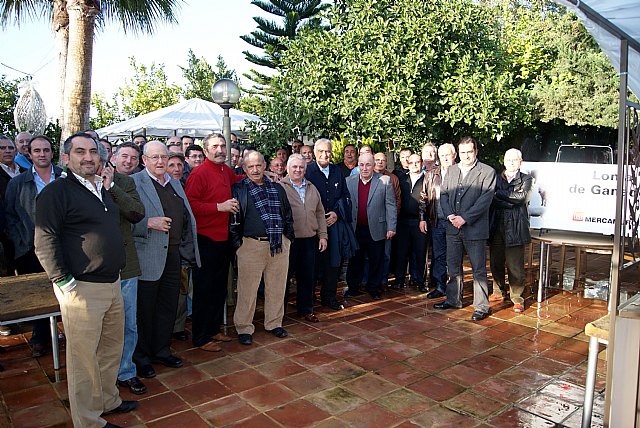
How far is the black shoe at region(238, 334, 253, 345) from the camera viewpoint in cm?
419

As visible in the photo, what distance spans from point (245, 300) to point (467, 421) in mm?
2048

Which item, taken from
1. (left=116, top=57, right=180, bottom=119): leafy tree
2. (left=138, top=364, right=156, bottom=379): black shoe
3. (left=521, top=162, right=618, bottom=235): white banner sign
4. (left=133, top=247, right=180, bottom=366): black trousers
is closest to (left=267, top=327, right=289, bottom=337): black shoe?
(left=133, top=247, right=180, bottom=366): black trousers

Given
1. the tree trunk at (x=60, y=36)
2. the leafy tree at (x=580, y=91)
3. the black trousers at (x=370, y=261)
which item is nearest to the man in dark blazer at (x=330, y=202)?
the black trousers at (x=370, y=261)

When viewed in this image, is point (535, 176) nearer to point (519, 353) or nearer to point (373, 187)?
point (373, 187)

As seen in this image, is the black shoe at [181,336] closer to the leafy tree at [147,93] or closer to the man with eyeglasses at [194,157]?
the man with eyeglasses at [194,157]

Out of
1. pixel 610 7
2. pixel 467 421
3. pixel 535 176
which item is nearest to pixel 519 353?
pixel 467 421

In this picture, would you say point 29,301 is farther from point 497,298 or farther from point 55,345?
point 497,298

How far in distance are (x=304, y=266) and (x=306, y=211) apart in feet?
1.78

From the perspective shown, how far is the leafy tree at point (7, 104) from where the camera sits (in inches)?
549

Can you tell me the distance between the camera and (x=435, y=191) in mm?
5520

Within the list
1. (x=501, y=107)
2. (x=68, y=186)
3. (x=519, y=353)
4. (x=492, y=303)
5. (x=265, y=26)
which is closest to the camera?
(x=68, y=186)

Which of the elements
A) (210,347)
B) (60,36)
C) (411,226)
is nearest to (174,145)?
(210,347)

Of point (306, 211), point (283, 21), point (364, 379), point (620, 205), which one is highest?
point (283, 21)

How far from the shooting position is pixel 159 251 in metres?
3.42
